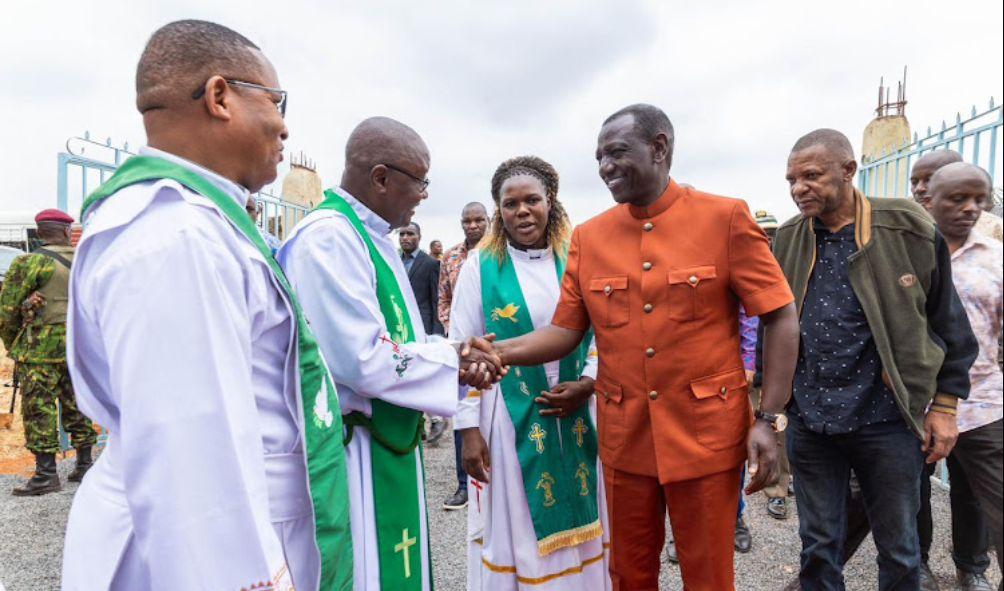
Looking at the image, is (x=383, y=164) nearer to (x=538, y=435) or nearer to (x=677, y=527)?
(x=538, y=435)

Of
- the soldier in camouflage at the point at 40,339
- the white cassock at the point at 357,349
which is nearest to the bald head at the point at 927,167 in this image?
the white cassock at the point at 357,349

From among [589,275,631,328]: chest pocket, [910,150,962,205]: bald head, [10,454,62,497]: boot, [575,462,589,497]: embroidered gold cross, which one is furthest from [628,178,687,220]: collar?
[10,454,62,497]: boot

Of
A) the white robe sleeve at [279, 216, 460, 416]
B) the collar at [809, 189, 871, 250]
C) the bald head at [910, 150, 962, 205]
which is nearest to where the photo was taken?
the white robe sleeve at [279, 216, 460, 416]

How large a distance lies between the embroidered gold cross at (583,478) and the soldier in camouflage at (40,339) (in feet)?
17.2

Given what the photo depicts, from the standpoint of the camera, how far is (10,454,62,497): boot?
5.37 meters

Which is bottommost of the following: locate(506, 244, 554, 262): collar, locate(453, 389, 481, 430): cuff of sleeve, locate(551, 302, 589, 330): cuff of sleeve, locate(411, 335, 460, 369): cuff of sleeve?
locate(453, 389, 481, 430): cuff of sleeve

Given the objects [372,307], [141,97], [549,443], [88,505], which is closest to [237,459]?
[88,505]

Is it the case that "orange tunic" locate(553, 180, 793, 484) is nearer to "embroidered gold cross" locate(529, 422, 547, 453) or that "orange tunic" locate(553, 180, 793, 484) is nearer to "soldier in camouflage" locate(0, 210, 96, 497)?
"embroidered gold cross" locate(529, 422, 547, 453)

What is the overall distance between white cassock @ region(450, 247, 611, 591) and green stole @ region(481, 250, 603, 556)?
5cm

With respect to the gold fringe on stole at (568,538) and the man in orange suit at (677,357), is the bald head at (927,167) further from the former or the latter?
the gold fringe on stole at (568,538)

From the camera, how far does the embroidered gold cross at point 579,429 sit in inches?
111

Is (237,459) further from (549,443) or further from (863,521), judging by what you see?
(863,521)

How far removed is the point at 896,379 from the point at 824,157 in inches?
37.6

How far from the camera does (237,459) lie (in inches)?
39.4
